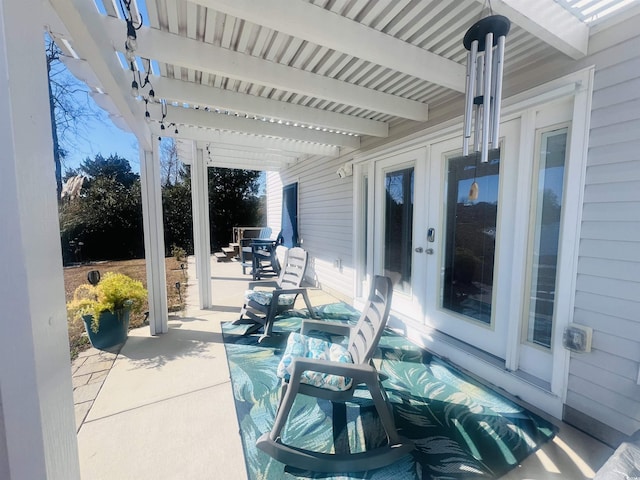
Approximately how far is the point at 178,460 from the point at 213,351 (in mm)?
1279

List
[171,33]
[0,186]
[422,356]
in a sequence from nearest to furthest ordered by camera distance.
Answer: [0,186], [171,33], [422,356]

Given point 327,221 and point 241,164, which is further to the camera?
point 241,164

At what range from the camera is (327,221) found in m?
5.05

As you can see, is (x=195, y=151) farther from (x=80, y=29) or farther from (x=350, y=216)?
(x=80, y=29)

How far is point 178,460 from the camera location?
1528mm

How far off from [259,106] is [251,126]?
65cm

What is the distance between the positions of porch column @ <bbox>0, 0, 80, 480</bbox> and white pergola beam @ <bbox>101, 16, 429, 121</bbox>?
1.45 metres

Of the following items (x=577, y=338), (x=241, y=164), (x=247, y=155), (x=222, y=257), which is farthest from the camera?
(x=222, y=257)

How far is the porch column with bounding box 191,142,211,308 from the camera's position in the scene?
4.03 meters

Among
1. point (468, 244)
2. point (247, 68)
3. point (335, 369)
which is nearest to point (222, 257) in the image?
point (247, 68)

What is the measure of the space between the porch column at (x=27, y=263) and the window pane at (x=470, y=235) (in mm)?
2715

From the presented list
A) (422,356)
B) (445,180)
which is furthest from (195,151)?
(422,356)

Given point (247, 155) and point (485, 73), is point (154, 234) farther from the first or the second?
point (485, 73)

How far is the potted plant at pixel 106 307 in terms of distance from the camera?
106 inches
